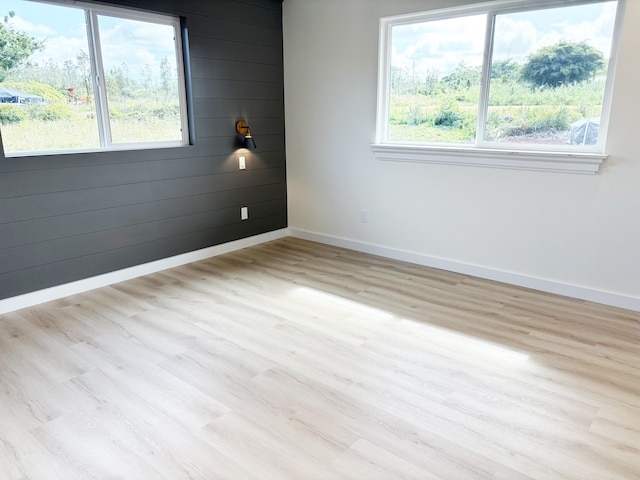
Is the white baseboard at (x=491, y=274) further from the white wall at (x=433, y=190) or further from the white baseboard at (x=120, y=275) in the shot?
the white baseboard at (x=120, y=275)

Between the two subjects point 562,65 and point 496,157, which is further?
point 496,157

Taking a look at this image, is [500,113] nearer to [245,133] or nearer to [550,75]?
[550,75]

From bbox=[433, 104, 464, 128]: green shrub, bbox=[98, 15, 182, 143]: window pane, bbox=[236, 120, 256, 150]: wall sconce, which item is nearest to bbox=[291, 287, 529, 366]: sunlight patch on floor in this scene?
bbox=[236, 120, 256, 150]: wall sconce

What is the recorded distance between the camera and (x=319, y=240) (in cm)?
493

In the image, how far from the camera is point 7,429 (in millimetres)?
2000

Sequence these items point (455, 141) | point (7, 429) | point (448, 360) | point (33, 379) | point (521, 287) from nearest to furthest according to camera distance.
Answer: point (7, 429) → point (33, 379) → point (448, 360) → point (521, 287) → point (455, 141)

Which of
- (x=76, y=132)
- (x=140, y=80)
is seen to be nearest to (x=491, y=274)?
(x=140, y=80)

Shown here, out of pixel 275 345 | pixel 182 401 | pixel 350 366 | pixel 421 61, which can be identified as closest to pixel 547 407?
pixel 350 366

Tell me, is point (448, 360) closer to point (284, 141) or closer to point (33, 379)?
point (33, 379)

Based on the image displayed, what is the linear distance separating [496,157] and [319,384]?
2.30 m

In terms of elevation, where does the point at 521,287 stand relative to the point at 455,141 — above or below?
below

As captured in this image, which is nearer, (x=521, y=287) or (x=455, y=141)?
(x=521, y=287)

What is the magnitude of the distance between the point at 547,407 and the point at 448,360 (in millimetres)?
553

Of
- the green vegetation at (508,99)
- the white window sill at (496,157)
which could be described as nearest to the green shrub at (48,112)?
the white window sill at (496,157)
